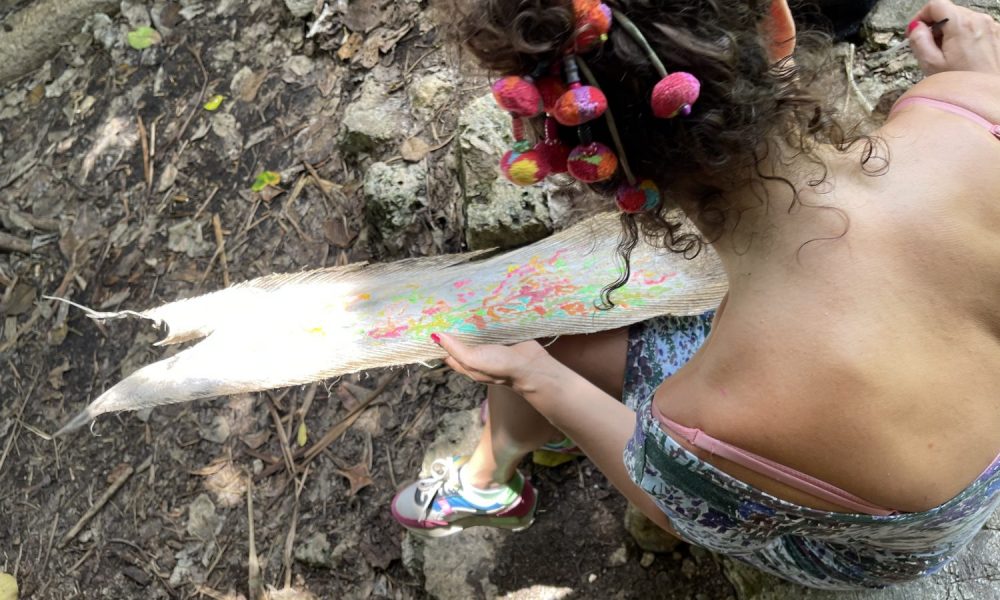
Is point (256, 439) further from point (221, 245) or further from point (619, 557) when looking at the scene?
point (619, 557)

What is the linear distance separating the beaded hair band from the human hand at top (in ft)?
2.51

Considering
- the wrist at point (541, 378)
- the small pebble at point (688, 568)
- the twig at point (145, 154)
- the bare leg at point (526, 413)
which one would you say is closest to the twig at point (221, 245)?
the twig at point (145, 154)

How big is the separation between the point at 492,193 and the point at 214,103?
1.44 m

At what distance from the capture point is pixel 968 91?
43.3 inches

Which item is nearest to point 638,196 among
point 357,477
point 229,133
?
point 357,477

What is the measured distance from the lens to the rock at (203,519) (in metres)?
2.24

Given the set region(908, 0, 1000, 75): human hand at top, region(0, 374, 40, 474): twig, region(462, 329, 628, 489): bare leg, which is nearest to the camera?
region(908, 0, 1000, 75): human hand at top

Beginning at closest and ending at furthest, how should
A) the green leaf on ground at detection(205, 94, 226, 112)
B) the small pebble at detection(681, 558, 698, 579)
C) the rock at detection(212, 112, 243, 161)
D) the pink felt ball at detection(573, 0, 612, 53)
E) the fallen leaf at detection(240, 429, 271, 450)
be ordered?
the pink felt ball at detection(573, 0, 612, 53) < the small pebble at detection(681, 558, 698, 579) < the fallen leaf at detection(240, 429, 271, 450) < the rock at detection(212, 112, 243, 161) < the green leaf on ground at detection(205, 94, 226, 112)

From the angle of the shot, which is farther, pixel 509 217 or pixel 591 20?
pixel 509 217

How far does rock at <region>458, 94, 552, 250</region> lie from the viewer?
205 cm

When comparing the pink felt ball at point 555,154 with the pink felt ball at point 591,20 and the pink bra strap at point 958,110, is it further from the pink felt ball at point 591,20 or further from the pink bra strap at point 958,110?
the pink bra strap at point 958,110

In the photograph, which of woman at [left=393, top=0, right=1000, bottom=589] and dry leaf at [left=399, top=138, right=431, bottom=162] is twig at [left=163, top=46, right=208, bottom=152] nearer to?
dry leaf at [left=399, top=138, right=431, bottom=162]

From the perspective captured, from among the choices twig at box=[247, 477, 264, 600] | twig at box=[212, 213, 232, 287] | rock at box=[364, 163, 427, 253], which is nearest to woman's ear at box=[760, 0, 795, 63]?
rock at box=[364, 163, 427, 253]

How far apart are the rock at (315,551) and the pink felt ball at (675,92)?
5.52ft
